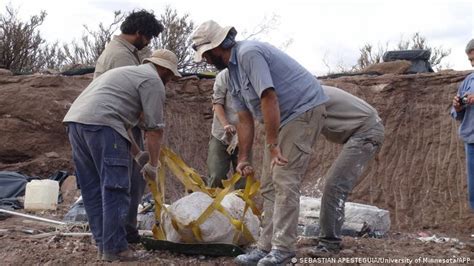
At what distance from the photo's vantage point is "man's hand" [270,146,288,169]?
4391 millimetres

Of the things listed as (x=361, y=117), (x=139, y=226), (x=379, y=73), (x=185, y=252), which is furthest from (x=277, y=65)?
(x=379, y=73)

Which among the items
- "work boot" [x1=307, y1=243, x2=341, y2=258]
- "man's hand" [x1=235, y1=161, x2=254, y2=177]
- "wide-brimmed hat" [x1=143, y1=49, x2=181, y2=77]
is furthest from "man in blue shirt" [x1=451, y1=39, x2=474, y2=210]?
"wide-brimmed hat" [x1=143, y1=49, x2=181, y2=77]

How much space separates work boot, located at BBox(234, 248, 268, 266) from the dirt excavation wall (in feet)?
13.4

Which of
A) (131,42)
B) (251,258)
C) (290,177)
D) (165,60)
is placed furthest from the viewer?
(131,42)

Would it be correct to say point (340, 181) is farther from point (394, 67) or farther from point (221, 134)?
point (394, 67)

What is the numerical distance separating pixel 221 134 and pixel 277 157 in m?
2.21

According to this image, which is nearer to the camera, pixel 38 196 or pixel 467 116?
pixel 467 116

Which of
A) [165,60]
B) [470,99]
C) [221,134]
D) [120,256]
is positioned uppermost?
[165,60]

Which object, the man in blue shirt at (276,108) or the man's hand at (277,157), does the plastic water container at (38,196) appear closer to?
the man in blue shirt at (276,108)

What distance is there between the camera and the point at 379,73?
1017 cm

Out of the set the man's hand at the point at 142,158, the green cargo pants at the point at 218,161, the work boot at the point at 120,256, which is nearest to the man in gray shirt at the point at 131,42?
the man's hand at the point at 142,158

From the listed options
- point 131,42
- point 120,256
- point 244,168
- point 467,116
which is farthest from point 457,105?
point 120,256

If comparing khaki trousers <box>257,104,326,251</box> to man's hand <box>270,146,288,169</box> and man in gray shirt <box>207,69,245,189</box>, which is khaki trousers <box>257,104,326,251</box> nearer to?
man's hand <box>270,146,288,169</box>

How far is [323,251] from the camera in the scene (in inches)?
195
